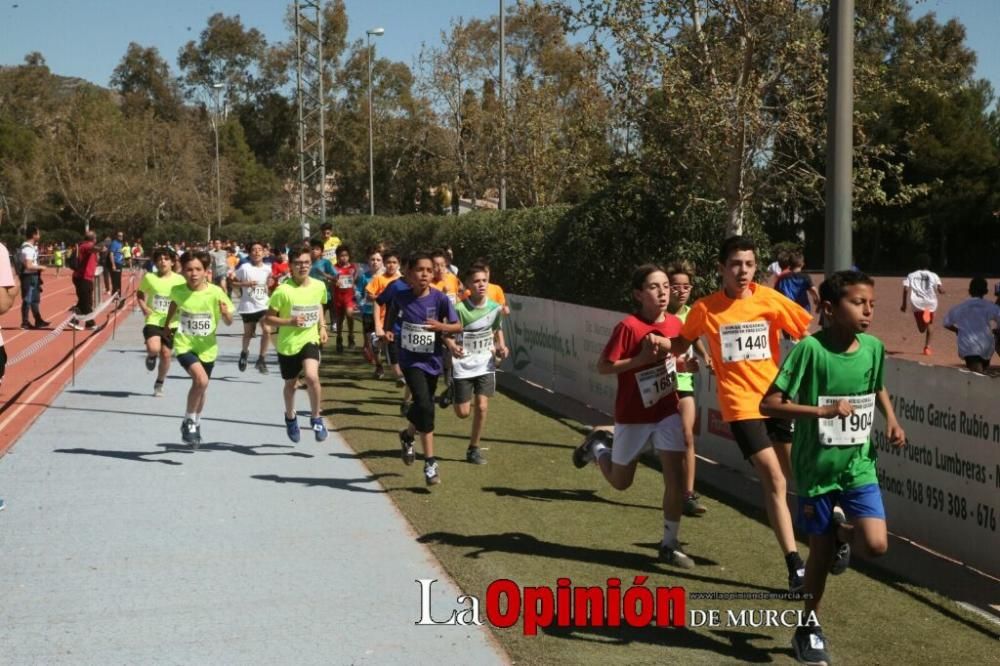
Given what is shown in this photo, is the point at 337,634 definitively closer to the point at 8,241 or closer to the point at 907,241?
the point at 907,241

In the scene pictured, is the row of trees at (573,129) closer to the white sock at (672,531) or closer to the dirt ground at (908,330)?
the dirt ground at (908,330)

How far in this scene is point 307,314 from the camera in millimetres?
11031

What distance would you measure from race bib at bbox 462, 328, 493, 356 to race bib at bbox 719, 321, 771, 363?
3.68m

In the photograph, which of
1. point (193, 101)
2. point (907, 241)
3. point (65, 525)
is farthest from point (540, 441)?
point (193, 101)

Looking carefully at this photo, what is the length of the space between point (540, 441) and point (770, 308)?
5.39m

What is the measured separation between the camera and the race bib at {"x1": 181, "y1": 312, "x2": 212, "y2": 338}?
37.1 feet

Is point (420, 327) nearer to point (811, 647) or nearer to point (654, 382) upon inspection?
point (654, 382)

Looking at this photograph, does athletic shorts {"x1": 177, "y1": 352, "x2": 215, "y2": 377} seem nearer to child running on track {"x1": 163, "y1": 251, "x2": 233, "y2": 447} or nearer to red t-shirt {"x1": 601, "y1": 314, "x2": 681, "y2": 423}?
child running on track {"x1": 163, "y1": 251, "x2": 233, "y2": 447}

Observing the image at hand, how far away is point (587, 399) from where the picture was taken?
14.8 m

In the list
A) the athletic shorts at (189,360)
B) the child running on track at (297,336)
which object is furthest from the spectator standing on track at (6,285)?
the athletic shorts at (189,360)

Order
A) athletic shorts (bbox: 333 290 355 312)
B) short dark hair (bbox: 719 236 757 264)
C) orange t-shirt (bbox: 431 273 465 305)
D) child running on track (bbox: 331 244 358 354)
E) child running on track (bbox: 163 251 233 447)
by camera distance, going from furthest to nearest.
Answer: athletic shorts (bbox: 333 290 355 312) → child running on track (bbox: 331 244 358 354) → orange t-shirt (bbox: 431 273 465 305) → child running on track (bbox: 163 251 233 447) → short dark hair (bbox: 719 236 757 264)

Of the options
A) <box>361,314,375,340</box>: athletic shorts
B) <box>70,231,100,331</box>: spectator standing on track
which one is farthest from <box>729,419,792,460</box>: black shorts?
<box>70,231,100,331</box>: spectator standing on track

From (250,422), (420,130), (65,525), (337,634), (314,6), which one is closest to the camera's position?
(337,634)

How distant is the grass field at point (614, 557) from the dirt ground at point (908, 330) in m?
4.59
